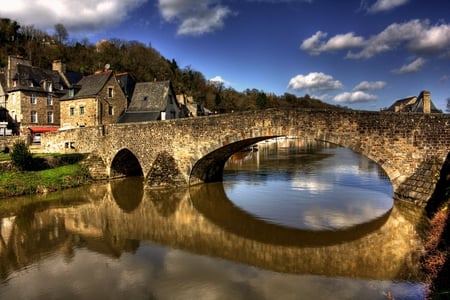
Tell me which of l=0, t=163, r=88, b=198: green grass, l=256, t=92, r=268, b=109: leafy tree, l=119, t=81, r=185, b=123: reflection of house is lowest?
l=0, t=163, r=88, b=198: green grass

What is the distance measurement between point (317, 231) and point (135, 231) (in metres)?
6.12

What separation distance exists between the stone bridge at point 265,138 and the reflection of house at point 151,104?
498 centimetres

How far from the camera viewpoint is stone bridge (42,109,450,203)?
43.2 ft

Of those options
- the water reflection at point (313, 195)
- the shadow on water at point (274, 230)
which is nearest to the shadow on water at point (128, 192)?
the shadow on water at point (274, 230)

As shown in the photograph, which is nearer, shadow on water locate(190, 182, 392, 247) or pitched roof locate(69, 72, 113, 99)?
shadow on water locate(190, 182, 392, 247)

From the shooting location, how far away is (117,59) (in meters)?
53.5

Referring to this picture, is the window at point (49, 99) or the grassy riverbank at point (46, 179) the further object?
the window at point (49, 99)

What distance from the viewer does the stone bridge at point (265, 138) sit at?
1317cm

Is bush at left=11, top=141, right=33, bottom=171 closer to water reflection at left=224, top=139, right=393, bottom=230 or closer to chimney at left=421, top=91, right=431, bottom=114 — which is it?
water reflection at left=224, top=139, right=393, bottom=230

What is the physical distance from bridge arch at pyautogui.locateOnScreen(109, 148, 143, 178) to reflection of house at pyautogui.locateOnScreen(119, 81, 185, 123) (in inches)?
167

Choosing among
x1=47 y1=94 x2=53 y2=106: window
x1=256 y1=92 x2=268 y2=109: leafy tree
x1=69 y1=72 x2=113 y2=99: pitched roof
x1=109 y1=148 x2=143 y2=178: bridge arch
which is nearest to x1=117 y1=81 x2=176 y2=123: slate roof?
x1=69 y1=72 x2=113 y2=99: pitched roof

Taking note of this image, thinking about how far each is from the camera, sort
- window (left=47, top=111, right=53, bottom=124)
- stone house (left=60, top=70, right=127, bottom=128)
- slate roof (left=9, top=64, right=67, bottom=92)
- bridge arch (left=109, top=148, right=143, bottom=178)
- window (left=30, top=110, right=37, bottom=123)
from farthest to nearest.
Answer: window (left=47, top=111, right=53, bottom=124), window (left=30, top=110, right=37, bottom=123), slate roof (left=9, top=64, right=67, bottom=92), stone house (left=60, top=70, right=127, bottom=128), bridge arch (left=109, top=148, right=143, bottom=178)

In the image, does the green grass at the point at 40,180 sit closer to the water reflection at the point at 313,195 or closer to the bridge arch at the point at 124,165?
the bridge arch at the point at 124,165

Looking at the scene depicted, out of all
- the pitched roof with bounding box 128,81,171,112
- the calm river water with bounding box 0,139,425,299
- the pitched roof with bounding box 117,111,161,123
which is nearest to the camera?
the calm river water with bounding box 0,139,425,299
